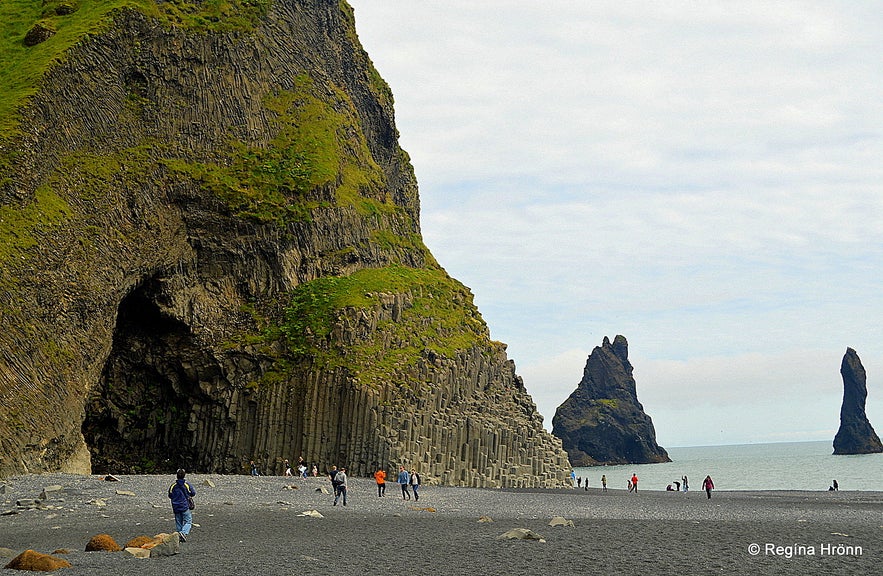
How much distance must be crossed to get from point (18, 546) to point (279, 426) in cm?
3206

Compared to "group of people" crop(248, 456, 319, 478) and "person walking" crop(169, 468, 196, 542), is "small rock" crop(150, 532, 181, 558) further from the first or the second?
"group of people" crop(248, 456, 319, 478)

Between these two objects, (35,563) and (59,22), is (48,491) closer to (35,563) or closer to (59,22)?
(35,563)

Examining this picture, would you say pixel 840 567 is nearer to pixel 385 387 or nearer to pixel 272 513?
pixel 272 513

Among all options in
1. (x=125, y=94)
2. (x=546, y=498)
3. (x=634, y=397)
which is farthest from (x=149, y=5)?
(x=634, y=397)

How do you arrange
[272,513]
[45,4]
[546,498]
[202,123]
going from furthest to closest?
[45,4]
[202,123]
[546,498]
[272,513]

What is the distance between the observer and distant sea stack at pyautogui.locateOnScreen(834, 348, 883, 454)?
627 ft

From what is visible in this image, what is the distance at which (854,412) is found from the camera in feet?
637

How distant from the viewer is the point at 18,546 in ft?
70.2

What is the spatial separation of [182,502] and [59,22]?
5443 cm

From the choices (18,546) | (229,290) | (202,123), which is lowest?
(18,546)

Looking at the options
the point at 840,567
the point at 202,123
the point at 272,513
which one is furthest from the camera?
the point at 202,123

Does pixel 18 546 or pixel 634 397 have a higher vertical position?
pixel 634 397

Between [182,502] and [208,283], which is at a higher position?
[208,283]

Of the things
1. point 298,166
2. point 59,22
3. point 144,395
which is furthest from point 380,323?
point 59,22
